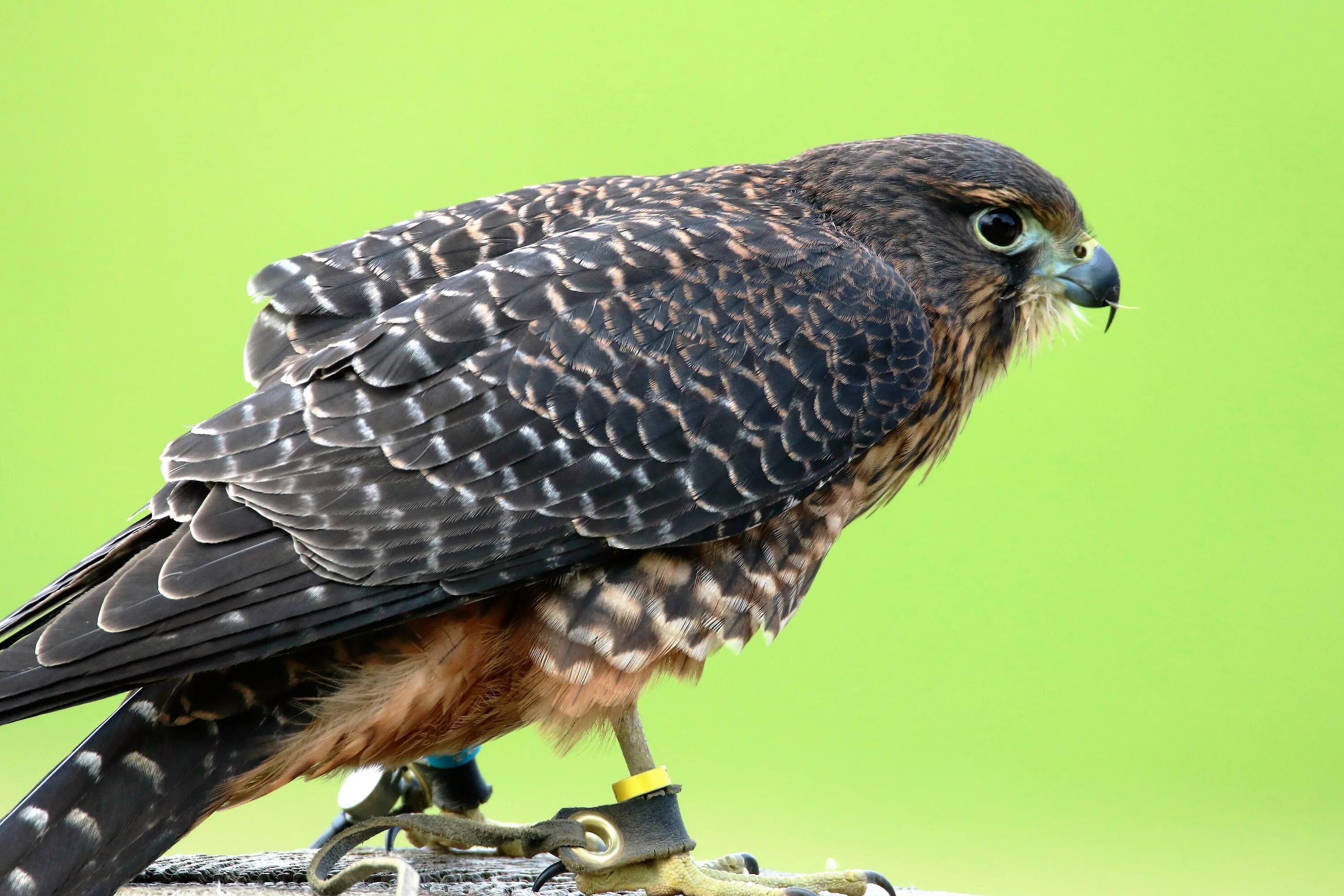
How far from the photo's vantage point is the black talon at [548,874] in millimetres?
2328

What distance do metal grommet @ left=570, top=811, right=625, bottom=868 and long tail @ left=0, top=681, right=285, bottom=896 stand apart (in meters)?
0.56

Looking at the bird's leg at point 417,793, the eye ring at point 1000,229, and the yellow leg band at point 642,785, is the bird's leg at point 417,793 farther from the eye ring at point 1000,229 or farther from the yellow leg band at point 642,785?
the eye ring at point 1000,229

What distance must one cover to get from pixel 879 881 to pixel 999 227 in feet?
4.16

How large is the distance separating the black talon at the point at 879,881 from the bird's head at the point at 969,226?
39.9 inches

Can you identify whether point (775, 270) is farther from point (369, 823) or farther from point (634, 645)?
point (369, 823)

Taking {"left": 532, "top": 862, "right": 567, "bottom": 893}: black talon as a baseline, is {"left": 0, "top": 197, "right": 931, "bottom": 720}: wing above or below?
above

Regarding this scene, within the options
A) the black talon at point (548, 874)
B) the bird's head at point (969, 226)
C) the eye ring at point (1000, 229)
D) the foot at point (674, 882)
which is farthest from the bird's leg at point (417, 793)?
the eye ring at point (1000, 229)

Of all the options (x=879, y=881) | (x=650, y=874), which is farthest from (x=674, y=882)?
(x=879, y=881)

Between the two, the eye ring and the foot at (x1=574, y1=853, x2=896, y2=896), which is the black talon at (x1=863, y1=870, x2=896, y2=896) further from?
the eye ring

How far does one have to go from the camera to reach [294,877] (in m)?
2.47

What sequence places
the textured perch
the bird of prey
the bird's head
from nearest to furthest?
the bird of prey
the textured perch
the bird's head

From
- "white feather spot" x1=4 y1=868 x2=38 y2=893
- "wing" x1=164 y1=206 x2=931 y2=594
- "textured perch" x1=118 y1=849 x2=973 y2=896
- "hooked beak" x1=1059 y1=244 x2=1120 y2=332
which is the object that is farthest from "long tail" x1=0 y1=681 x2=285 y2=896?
"hooked beak" x1=1059 y1=244 x2=1120 y2=332

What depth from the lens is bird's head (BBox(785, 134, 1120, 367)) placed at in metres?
2.51

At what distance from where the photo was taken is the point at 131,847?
6.14ft
